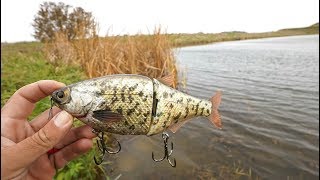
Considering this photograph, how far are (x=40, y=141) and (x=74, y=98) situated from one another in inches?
16.7

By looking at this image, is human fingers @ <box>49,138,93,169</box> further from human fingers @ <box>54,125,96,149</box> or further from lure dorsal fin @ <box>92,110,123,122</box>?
lure dorsal fin @ <box>92,110,123,122</box>

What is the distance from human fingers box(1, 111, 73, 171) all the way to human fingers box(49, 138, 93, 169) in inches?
25.2

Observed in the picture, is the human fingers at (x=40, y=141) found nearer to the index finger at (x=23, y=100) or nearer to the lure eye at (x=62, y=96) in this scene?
the lure eye at (x=62, y=96)

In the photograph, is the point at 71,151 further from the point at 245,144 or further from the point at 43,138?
the point at 245,144

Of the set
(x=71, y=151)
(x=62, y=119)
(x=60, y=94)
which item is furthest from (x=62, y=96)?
(x=71, y=151)

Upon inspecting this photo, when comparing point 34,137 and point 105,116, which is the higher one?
point 105,116

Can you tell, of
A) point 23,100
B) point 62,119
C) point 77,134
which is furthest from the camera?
point 77,134

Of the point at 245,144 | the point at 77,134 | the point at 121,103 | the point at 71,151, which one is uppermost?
the point at 121,103

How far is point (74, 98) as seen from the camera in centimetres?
164

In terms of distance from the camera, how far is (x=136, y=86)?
1703 mm

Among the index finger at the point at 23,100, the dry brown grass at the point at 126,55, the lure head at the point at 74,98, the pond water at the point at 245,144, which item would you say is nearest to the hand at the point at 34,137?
the index finger at the point at 23,100

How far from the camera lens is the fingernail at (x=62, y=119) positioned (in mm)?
1782

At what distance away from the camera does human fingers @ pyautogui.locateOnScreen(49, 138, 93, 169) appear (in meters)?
2.52

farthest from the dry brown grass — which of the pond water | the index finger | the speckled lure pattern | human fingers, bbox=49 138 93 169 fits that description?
the speckled lure pattern
